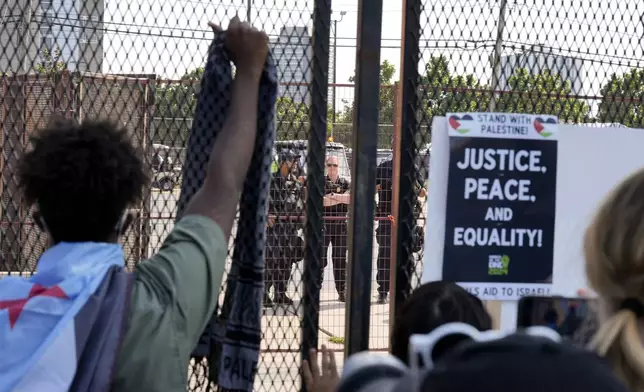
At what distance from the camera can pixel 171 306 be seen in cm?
178

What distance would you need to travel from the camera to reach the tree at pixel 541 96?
2977 mm

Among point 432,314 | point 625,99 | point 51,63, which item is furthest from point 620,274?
point 51,63

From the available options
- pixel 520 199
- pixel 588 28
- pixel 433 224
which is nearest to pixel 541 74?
pixel 588 28

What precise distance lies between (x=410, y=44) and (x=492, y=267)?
30.1 inches

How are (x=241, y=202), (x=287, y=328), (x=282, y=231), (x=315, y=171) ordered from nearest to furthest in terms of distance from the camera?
(x=241, y=202) → (x=315, y=171) → (x=287, y=328) → (x=282, y=231)

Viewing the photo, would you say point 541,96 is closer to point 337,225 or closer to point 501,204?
point 501,204

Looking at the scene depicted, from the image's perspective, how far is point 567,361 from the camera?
2.92 feet

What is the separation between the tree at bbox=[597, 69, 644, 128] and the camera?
309cm

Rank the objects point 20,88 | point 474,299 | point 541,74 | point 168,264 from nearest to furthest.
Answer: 1. point 168,264
2. point 474,299
3. point 20,88
4. point 541,74

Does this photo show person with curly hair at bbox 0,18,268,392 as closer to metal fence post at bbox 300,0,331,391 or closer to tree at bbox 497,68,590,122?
metal fence post at bbox 300,0,331,391

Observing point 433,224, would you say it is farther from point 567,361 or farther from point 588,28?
point 567,361

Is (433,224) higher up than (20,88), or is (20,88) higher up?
(20,88)

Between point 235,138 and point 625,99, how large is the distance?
174cm

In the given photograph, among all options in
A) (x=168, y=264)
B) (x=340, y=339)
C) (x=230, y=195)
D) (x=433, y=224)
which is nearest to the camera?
(x=168, y=264)
